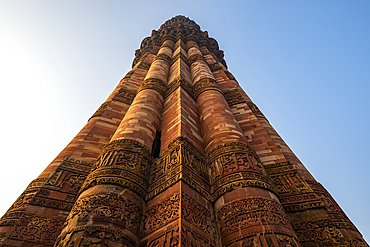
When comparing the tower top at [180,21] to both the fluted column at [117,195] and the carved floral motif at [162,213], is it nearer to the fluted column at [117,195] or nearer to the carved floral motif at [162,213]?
the fluted column at [117,195]

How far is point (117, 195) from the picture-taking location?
398 cm

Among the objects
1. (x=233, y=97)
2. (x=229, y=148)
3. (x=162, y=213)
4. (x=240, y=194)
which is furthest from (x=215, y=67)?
(x=162, y=213)

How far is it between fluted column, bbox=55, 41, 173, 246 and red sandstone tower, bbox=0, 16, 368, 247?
2 centimetres

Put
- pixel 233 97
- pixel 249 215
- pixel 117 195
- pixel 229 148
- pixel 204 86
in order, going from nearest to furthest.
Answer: pixel 249 215 < pixel 117 195 < pixel 229 148 < pixel 204 86 < pixel 233 97

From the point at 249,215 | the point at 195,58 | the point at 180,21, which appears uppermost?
the point at 180,21

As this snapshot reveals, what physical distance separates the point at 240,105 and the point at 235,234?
6.52 meters

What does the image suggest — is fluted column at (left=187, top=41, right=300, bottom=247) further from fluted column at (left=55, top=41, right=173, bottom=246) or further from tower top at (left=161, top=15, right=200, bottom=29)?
tower top at (left=161, top=15, right=200, bottom=29)

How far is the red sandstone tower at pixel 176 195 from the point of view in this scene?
3.44 m

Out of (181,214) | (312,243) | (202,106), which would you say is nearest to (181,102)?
(202,106)

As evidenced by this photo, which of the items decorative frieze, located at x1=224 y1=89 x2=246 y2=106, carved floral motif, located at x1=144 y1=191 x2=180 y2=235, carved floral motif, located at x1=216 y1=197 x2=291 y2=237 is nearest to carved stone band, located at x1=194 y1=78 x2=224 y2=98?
decorative frieze, located at x1=224 y1=89 x2=246 y2=106

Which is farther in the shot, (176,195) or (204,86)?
(204,86)

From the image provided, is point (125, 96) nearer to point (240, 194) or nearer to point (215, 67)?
point (215, 67)

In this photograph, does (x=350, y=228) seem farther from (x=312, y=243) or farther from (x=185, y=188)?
(x=185, y=188)

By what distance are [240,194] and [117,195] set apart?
208cm
